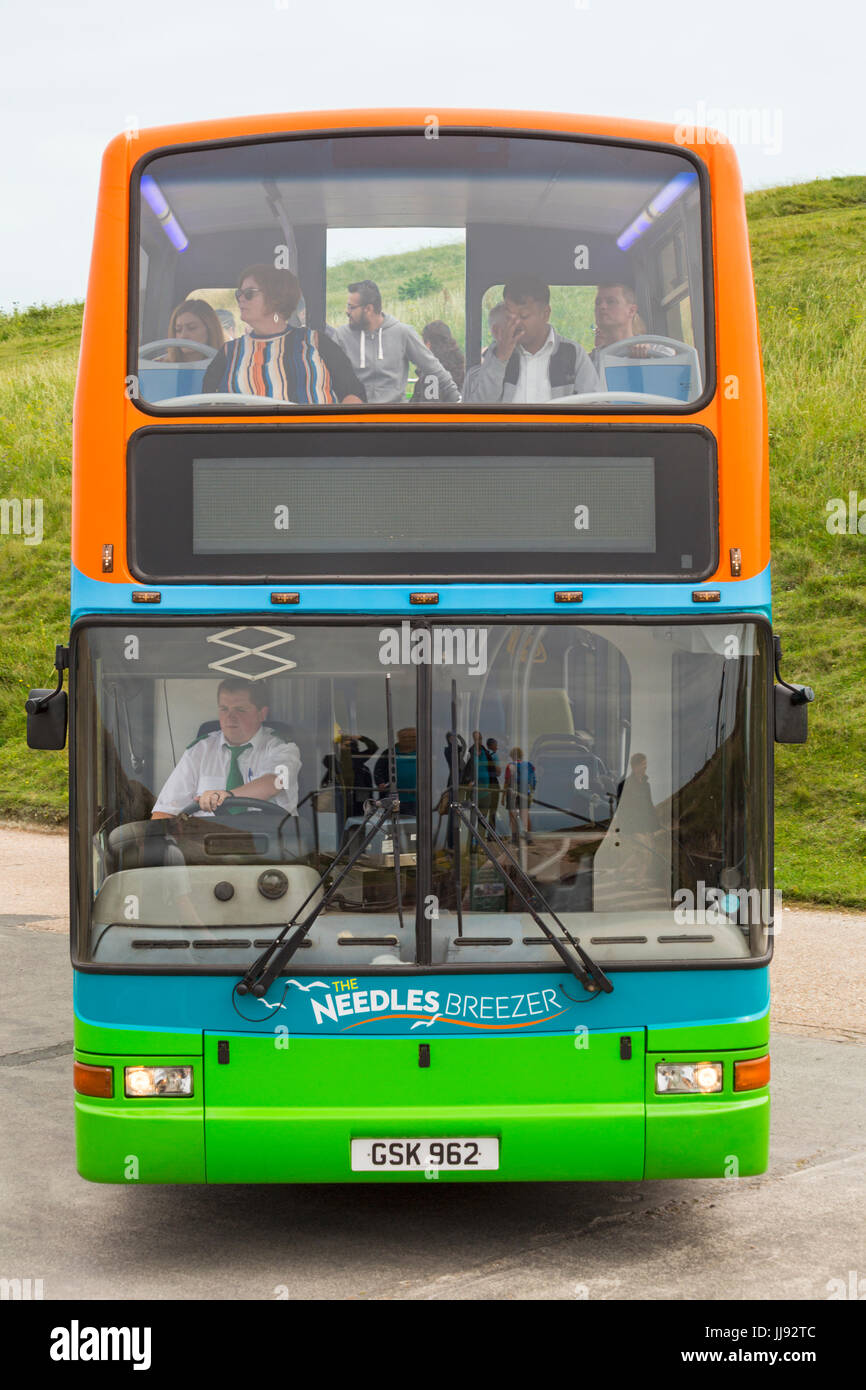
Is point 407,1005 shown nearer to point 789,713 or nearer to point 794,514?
point 789,713

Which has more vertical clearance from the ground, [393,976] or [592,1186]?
[393,976]

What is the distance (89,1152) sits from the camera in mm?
5684

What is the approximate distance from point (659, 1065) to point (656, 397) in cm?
232

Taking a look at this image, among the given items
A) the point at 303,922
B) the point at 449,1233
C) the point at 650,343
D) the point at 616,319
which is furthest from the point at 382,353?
the point at 449,1233

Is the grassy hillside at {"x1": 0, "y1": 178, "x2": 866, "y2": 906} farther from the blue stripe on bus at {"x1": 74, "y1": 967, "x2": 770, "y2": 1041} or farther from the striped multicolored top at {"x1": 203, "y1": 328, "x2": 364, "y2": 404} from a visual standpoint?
the blue stripe on bus at {"x1": 74, "y1": 967, "x2": 770, "y2": 1041}

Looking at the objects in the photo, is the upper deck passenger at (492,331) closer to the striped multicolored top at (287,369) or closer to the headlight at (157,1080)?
the striped multicolored top at (287,369)

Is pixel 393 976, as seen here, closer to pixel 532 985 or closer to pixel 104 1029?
pixel 532 985

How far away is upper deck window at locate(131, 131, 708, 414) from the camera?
5.85 m

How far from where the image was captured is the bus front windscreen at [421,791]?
5594mm

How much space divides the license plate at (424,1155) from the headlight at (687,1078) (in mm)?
612

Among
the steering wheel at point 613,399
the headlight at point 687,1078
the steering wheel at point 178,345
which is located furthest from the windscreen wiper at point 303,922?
the steering wheel at point 178,345

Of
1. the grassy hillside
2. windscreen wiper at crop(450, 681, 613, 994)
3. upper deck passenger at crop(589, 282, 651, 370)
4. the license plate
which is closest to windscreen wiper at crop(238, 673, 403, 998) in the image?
windscreen wiper at crop(450, 681, 613, 994)

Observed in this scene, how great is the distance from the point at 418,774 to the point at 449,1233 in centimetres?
187
